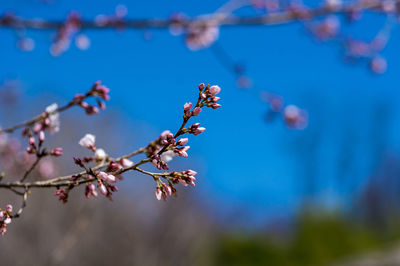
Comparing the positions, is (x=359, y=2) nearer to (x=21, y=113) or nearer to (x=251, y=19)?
(x=251, y=19)

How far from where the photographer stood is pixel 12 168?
222 centimetres

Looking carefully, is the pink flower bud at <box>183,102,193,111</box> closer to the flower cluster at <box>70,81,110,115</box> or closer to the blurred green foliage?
the flower cluster at <box>70,81,110,115</box>

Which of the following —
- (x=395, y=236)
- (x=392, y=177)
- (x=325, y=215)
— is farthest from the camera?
(x=392, y=177)

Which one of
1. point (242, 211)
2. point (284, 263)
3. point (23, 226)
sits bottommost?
point (23, 226)

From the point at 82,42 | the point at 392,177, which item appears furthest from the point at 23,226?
the point at 392,177

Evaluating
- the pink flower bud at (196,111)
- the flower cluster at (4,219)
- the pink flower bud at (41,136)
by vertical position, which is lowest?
the flower cluster at (4,219)

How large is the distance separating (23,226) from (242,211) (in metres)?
11.0

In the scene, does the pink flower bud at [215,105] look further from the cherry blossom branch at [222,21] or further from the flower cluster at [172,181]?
the cherry blossom branch at [222,21]

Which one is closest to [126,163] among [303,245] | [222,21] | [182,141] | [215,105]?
[182,141]

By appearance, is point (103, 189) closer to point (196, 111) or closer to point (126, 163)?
point (126, 163)

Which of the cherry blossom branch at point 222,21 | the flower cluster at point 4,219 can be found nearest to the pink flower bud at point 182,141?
the flower cluster at point 4,219

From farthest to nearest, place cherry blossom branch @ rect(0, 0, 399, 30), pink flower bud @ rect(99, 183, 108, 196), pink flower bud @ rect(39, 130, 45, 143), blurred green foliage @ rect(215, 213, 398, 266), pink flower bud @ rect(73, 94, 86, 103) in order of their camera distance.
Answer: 1. blurred green foliage @ rect(215, 213, 398, 266)
2. cherry blossom branch @ rect(0, 0, 399, 30)
3. pink flower bud @ rect(73, 94, 86, 103)
4. pink flower bud @ rect(39, 130, 45, 143)
5. pink flower bud @ rect(99, 183, 108, 196)

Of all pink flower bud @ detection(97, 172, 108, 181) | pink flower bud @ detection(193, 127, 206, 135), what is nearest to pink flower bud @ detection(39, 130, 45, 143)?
pink flower bud @ detection(97, 172, 108, 181)

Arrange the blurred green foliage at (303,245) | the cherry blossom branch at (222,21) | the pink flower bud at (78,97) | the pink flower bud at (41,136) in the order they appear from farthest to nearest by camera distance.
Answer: the blurred green foliage at (303,245)
the cherry blossom branch at (222,21)
the pink flower bud at (78,97)
the pink flower bud at (41,136)
